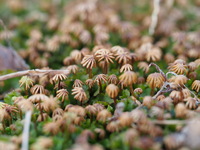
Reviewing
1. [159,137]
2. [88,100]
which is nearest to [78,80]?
[88,100]

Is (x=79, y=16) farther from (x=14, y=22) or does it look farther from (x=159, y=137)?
(x=159, y=137)

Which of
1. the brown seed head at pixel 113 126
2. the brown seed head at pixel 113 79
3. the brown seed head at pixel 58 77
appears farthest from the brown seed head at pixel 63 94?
the brown seed head at pixel 113 126

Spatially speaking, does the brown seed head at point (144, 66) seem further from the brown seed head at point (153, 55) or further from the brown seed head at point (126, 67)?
the brown seed head at point (126, 67)

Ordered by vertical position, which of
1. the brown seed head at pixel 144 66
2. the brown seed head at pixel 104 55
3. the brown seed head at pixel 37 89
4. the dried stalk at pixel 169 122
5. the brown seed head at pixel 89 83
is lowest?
the dried stalk at pixel 169 122

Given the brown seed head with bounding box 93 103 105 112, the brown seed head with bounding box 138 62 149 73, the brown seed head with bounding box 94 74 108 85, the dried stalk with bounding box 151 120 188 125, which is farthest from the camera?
the brown seed head with bounding box 138 62 149 73

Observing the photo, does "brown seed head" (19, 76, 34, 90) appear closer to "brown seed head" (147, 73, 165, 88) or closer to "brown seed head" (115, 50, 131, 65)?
"brown seed head" (115, 50, 131, 65)

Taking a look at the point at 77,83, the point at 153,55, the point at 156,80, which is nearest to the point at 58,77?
the point at 77,83

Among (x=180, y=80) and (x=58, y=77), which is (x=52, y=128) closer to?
(x=58, y=77)

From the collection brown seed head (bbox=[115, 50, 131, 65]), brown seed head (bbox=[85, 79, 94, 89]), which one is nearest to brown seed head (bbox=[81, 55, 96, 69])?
brown seed head (bbox=[85, 79, 94, 89])
